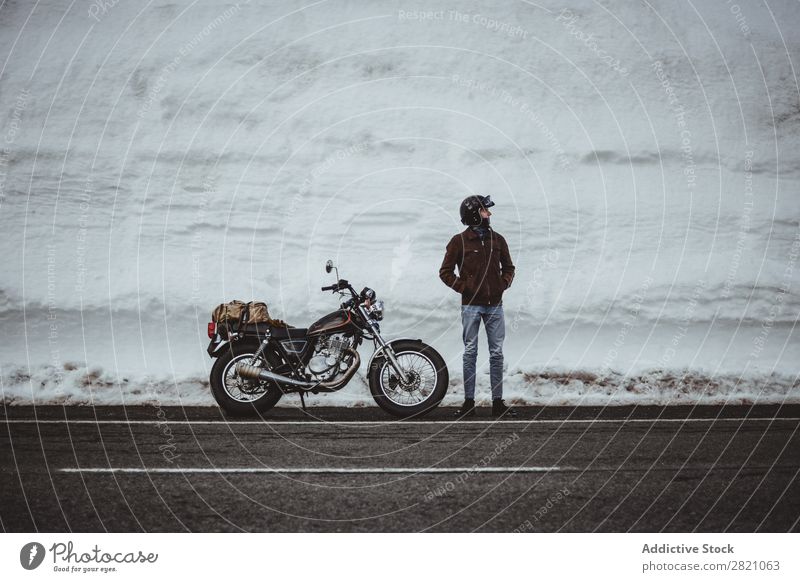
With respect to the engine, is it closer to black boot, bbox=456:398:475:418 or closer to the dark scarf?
black boot, bbox=456:398:475:418

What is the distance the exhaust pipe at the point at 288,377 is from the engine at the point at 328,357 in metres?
0.08

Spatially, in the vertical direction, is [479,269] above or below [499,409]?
above

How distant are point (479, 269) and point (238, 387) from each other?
2634 millimetres

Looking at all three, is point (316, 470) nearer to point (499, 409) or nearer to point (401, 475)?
point (401, 475)

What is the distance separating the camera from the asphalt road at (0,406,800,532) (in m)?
3.82

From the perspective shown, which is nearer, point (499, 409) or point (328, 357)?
point (499, 409)

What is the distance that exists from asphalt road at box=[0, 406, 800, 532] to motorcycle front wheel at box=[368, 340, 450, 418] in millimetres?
498

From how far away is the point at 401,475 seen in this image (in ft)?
15.7

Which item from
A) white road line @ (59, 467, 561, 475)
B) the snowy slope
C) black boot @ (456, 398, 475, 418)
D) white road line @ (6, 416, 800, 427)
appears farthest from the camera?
A: the snowy slope

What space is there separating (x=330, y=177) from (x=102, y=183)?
3.35 m

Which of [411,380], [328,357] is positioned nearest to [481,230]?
[411,380]

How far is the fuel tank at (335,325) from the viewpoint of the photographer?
8086mm

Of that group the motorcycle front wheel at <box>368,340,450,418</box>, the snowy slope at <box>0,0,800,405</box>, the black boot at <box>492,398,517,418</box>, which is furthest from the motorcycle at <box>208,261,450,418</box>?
the snowy slope at <box>0,0,800,405</box>

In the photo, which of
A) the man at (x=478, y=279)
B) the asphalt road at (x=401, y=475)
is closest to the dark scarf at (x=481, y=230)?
the man at (x=478, y=279)
